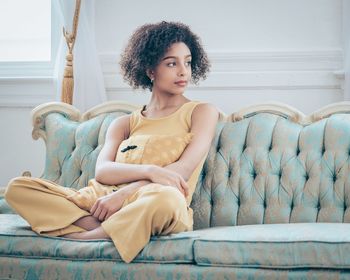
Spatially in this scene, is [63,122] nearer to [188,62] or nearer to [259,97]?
[188,62]

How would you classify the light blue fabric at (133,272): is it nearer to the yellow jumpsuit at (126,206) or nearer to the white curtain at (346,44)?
the yellow jumpsuit at (126,206)

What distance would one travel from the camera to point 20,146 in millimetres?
4027

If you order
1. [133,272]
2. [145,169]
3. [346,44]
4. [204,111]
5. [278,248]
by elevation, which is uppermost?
[346,44]

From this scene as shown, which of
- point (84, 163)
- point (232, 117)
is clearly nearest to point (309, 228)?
point (232, 117)

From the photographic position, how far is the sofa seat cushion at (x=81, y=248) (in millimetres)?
2207

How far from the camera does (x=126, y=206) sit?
2.30 meters

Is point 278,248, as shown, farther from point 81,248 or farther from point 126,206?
point 81,248

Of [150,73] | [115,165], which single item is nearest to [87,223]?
[115,165]

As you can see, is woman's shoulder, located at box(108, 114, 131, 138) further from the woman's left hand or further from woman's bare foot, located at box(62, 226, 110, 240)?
woman's bare foot, located at box(62, 226, 110, 240)

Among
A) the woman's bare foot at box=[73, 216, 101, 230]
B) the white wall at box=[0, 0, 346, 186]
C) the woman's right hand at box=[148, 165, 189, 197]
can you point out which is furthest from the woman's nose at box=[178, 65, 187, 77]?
the white wall at box=[0, 0, 346, 186]

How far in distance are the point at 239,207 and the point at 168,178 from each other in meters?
0.44

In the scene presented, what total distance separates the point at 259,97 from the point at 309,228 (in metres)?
1.38

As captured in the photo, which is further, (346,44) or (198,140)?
(346,44)

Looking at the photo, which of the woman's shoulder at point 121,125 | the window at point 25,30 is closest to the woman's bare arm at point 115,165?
the woman's shoulder at point 121,125
